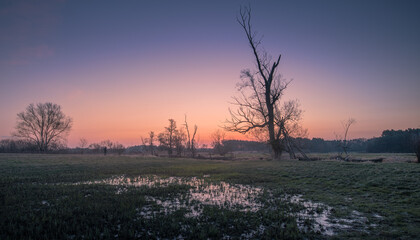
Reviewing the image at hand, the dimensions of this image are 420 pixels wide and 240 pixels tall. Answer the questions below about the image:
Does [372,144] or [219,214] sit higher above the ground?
[219,214]

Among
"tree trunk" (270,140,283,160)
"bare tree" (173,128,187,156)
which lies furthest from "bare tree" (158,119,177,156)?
"tree trunk" (270,140,283,160)

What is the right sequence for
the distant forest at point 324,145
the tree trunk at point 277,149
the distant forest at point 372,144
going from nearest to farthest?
the tree trunk at point 277,149
the distant forest at point 324,145
the distant forest at point 372,144

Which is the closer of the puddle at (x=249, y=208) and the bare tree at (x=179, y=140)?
the puddle at (x=249, y=208)

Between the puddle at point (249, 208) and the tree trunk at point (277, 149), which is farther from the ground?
the tree trunk at point (277, 149)

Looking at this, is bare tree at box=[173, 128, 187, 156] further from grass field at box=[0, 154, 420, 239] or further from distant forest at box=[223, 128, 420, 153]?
grass field at box=[0, 154, 420, 239]

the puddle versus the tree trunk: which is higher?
the tree trunk

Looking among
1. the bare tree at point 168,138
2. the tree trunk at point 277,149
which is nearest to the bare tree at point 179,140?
the bare tree at point 168,138

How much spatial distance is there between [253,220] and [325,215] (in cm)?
249

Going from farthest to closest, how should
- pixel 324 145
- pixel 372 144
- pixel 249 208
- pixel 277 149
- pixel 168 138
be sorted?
pixel 324 145, pixel 372 144, pixel 168 138, pixel 277 149, pixel 249 208

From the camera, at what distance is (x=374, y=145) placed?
106 m

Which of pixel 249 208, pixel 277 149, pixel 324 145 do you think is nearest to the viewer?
pixel 249 208

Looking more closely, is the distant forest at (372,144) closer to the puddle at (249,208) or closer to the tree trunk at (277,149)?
the tree trunk at (277,149)

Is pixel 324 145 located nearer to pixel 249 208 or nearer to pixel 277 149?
pixel 277 149

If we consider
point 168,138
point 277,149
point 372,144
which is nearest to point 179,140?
point 168,138
